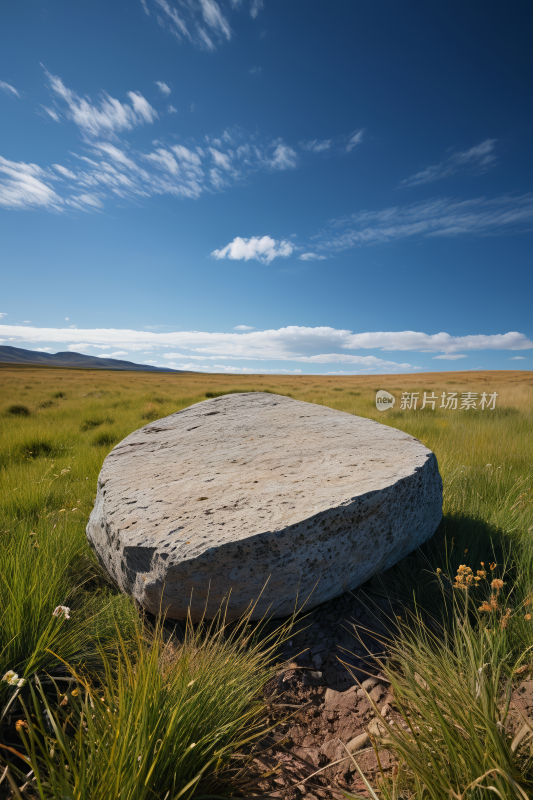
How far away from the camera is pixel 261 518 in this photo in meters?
1.94

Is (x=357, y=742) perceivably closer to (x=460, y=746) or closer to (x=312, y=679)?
(x=312, y=679)

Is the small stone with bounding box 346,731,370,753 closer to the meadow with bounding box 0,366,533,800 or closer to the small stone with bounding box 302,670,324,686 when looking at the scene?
the meadow with bounding box 0,366,533,800

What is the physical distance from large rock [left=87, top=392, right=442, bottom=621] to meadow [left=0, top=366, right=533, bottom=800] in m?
0.22

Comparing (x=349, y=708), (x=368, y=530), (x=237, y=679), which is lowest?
(x=349, y=708)

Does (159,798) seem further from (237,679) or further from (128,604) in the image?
(128,604)

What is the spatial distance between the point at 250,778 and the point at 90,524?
1.88 meters

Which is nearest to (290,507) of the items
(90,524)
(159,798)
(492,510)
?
(159,798)

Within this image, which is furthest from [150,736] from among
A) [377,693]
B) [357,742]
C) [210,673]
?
[377,693]

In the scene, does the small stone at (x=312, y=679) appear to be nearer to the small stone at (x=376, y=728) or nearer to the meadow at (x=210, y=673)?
the meadow at (x=210, y=673)

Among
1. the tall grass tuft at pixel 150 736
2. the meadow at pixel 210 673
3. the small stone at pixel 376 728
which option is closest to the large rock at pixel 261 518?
the meadow at pixel 210 673

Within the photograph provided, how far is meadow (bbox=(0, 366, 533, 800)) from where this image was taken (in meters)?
1.09

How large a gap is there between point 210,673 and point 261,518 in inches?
27.2

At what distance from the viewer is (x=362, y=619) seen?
2.09 m

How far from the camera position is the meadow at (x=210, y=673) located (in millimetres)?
1087
